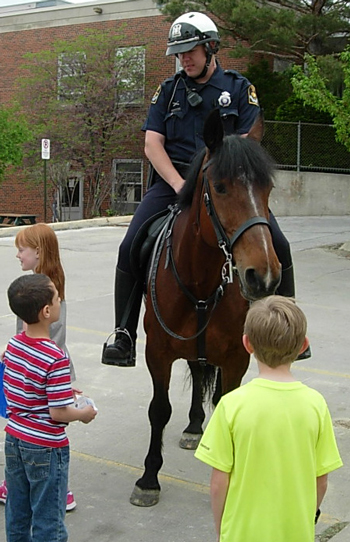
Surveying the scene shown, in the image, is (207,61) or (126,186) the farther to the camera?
(126,186)

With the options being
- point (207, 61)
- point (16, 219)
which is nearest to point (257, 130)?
point (207, 61)

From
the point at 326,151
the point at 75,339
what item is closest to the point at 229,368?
the point at 75,339

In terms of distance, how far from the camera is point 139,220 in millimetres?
4754

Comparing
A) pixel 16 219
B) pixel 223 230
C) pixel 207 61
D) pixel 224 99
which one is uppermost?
pixel 207 61

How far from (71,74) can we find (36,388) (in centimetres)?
2575

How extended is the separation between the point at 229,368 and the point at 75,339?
4.16 metres

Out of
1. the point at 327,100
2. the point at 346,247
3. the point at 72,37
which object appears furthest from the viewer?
the point at 72,37

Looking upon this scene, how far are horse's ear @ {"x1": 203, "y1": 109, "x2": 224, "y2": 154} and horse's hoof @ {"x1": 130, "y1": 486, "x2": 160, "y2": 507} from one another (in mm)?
2072

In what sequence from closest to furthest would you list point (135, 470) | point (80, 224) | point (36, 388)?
1. point (36, 388)
2. point (135, 470)
3. point (80, 224)

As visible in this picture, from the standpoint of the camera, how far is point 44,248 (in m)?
4.04

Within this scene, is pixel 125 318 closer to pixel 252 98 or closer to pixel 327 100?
pixel 252 98

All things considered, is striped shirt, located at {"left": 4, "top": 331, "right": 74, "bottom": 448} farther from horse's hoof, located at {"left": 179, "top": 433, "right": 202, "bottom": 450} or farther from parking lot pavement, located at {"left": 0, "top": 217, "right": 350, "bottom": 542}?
horse's hoof, located at {"left": 179, "top": 433, "right": 202, "bottom": 450}

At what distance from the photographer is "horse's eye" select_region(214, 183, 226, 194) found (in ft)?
12.1

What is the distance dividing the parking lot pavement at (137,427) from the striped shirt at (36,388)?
1013mm
